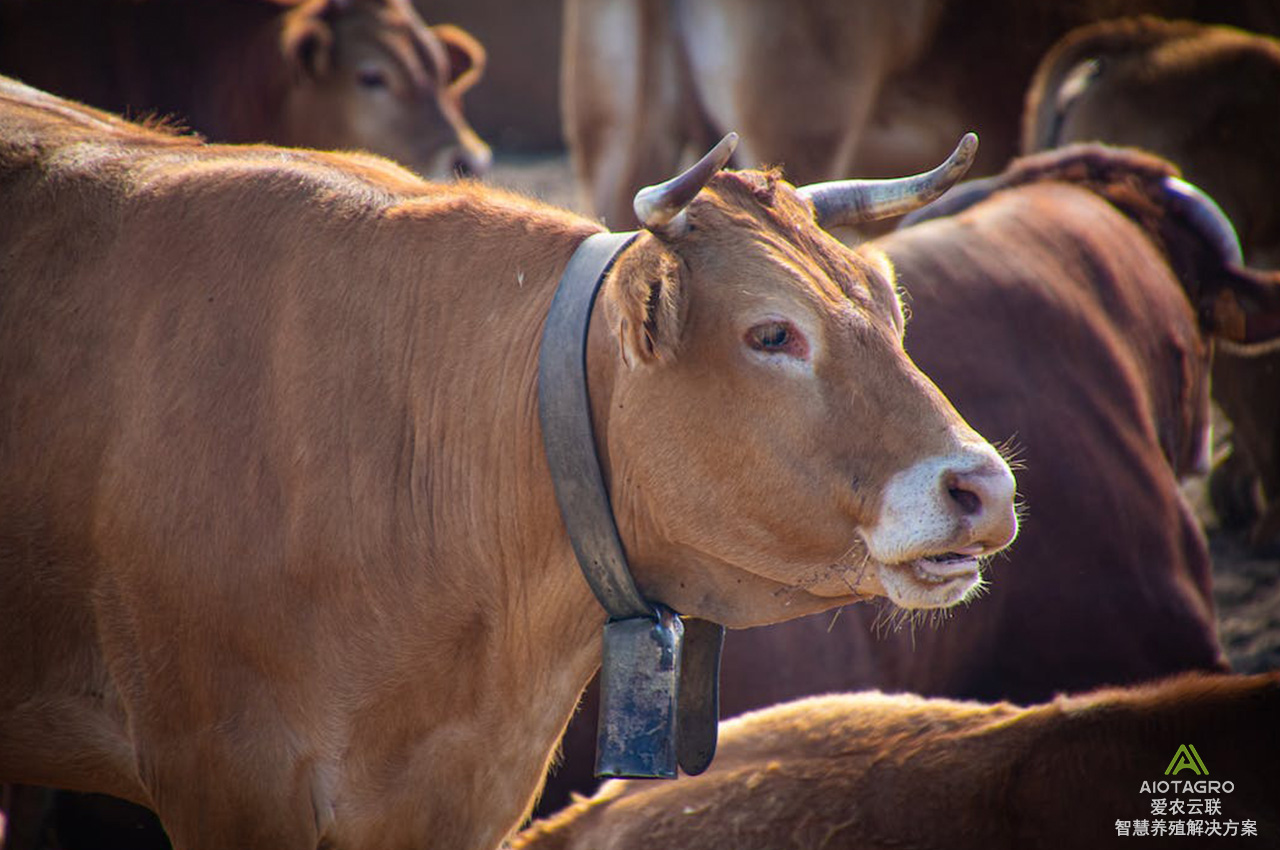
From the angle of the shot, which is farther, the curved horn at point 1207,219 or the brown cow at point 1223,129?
the brown cow at point 1223,129

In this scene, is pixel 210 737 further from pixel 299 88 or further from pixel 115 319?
pixel 299 88

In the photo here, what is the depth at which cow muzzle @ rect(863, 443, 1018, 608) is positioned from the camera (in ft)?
7.24

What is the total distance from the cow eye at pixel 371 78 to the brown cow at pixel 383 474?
14.5 feet

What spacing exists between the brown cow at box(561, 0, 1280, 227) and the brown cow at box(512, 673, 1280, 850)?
4082mm

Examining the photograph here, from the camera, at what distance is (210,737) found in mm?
2369

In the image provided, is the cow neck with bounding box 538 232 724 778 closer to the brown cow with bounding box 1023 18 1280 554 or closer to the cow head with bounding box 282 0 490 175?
the brown cow with bounding box 1023 18 1280 554

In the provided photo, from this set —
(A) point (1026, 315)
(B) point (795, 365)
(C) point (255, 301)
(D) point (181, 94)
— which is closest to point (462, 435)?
(C) point (255, 301)

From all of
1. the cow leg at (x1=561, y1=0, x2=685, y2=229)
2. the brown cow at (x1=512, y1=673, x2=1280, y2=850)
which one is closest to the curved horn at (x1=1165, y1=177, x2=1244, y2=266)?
the brown cow at (x1=512, y1=673, x2=1280, y2=850)

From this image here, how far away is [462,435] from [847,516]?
71 cm

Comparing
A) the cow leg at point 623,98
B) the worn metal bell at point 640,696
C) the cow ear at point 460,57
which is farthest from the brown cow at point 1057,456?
the cow ear at point 460,57

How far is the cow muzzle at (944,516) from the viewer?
2207 millimetres

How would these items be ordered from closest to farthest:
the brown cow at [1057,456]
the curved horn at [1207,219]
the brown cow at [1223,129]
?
the brown cow at [1057,456], the curved horn at [1207,219], the brown cow at [1223,129]

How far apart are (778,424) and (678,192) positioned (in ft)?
1.36

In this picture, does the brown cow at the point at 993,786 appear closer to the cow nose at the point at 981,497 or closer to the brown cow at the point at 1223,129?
the cow nose at the point at 981,497
